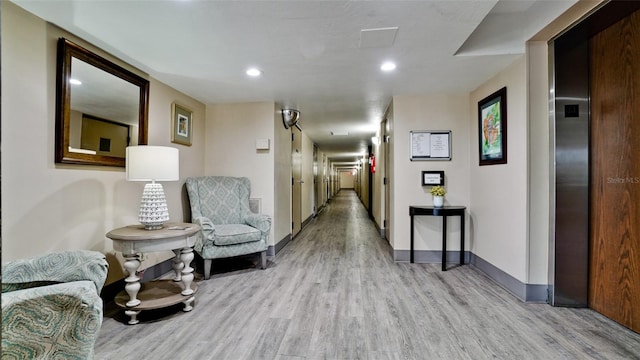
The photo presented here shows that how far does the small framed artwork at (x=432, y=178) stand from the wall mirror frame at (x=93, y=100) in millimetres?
3065

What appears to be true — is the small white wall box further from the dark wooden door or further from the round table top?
the dark wooden door

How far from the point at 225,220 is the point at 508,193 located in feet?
9.85

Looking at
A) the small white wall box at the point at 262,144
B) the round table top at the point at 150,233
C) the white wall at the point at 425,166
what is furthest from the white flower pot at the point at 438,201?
the round table top at the point at 150,233

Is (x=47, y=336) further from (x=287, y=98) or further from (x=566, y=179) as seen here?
(x=566, y=179)

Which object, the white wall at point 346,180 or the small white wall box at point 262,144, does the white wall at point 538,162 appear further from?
the white wall at point 346,180

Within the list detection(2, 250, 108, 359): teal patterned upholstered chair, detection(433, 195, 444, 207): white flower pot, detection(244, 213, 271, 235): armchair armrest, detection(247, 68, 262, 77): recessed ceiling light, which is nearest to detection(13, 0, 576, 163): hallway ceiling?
detection(247, 68, 262, 77): recessed ceiling light

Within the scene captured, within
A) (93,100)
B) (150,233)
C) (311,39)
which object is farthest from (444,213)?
(93,100)

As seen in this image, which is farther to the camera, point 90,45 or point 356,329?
point 90,45

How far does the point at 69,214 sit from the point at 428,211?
331 cm

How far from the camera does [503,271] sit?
296cm

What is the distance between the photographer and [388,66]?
2.88m

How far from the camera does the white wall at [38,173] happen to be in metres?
1.95

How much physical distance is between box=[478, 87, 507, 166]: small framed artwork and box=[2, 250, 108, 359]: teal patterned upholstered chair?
3.32 m

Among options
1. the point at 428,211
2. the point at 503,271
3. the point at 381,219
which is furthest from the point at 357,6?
the point at 381,219
